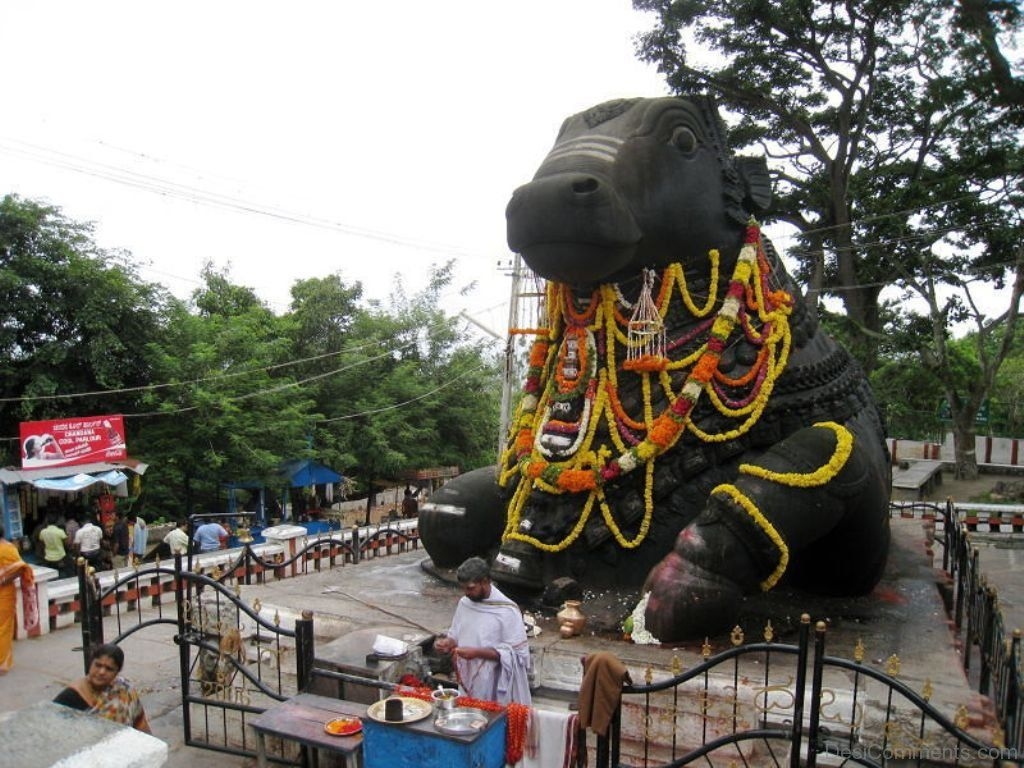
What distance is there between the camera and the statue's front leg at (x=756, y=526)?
4.63m

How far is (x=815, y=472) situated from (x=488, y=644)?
7.29ft

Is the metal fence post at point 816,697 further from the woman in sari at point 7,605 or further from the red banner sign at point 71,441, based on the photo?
the red banner sign at point 71,441

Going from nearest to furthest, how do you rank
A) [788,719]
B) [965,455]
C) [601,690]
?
[601,690] < [788,719] < [965,455]

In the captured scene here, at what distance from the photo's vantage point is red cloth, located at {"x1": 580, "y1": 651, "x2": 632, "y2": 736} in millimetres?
3334

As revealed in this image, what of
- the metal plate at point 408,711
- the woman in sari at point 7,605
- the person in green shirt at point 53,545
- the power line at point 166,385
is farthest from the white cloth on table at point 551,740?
the power line at point 166,385

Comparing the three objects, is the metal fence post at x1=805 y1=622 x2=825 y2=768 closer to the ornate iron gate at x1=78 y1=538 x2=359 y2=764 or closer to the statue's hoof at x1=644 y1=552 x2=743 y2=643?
the statue's hoof at x1=644 y1=552 x2=743 y2=643

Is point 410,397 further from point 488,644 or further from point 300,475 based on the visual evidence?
point 488,644

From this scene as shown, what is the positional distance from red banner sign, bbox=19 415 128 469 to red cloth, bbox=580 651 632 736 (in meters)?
11.1

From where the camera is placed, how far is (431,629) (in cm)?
516

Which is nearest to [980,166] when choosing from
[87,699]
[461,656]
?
[461,656]

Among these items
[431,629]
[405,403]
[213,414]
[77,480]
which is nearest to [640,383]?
[431,629]

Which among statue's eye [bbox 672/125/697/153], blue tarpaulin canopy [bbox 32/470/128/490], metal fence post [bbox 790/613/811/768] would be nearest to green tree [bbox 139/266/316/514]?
blue tarpaulin canopy [bbox 32/470/128/490]

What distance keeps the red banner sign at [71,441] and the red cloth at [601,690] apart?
1112 cm

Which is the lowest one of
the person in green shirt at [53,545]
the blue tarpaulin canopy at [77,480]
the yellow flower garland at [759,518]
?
the person in green shirt at [53,545]
